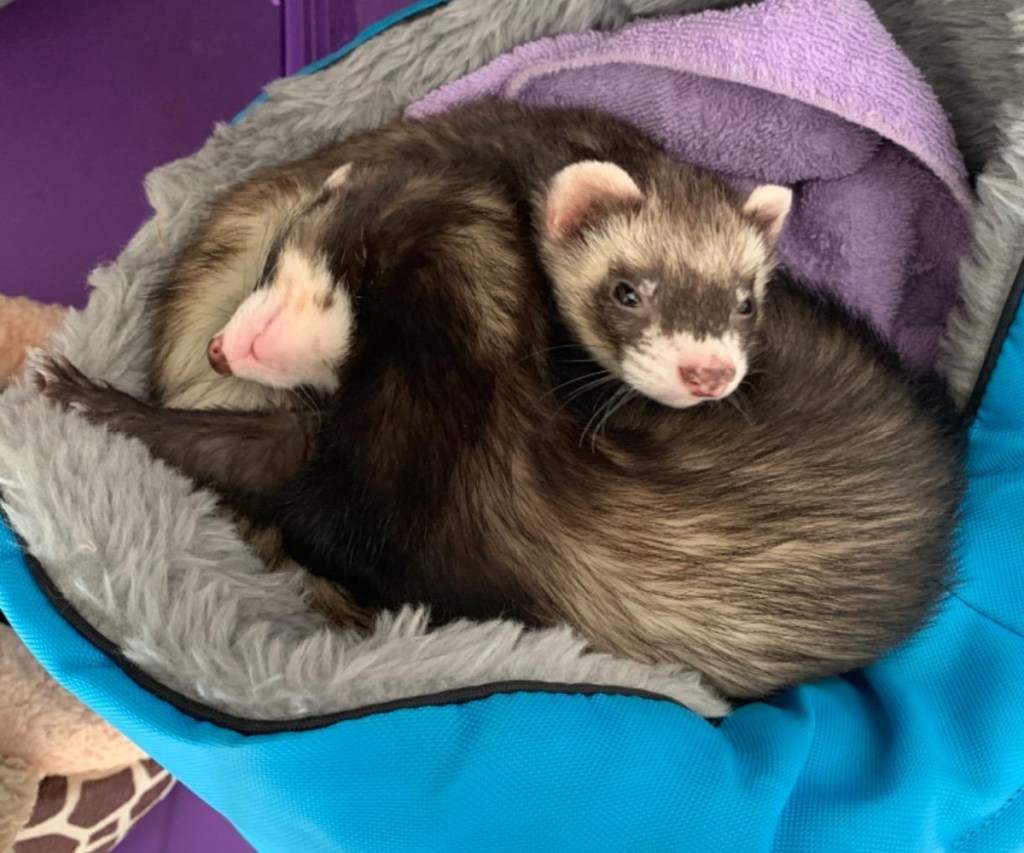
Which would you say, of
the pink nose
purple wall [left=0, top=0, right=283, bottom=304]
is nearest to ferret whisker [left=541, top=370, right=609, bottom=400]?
the pink nose

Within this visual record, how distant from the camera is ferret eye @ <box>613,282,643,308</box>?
3.38 ft

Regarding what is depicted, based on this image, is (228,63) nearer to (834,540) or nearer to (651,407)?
(651,407)

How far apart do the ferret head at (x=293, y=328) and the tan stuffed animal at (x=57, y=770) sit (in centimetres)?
34

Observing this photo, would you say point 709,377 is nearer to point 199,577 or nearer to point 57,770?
point 199,577

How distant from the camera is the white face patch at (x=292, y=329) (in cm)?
96

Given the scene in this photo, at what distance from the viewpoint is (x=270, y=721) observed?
0.79 metres

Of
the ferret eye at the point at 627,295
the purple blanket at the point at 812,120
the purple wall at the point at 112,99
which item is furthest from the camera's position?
the purple wall at the point at 112,99

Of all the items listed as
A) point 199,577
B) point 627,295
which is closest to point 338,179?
point 627,295

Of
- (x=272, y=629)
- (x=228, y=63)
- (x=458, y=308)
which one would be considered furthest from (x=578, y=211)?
(x=228, y=63)

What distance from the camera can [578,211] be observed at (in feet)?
3.51

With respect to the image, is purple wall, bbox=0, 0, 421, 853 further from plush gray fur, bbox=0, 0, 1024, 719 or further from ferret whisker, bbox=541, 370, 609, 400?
ferret whisker, bbox=541, 370, 609, 400

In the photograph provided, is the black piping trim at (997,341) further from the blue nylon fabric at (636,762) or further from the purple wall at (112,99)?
the purple wall at (112,99)

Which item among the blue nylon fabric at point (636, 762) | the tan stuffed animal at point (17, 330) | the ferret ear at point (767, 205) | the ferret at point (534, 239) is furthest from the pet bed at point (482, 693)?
the tan stuffed animal at point (17, 330)

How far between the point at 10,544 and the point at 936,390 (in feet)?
3.28
